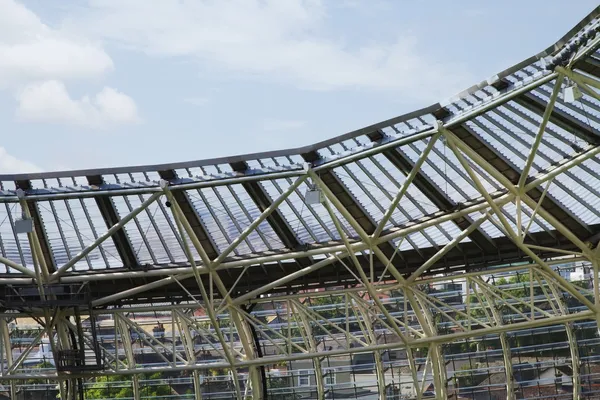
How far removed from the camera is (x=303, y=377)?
1709 inches

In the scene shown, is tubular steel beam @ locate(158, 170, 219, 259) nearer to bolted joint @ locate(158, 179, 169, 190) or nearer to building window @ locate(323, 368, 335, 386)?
bolted joint @ locate(158, 179, 169, 190)

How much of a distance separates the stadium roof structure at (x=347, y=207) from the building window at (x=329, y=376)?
6928mm

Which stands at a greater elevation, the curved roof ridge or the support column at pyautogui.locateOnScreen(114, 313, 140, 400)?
the curved roof ridge

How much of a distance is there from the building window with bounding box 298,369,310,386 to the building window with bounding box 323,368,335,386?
76cm

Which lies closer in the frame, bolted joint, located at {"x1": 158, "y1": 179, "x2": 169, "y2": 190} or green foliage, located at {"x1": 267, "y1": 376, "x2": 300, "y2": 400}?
bolted joint, located at {"x1": 158, "y1": 179, "x2": 169, "y2": 190}

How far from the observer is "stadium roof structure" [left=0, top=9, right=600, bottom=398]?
27359 millimetres

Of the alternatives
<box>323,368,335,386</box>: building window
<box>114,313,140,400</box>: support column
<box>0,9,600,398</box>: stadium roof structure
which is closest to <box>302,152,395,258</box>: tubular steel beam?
<box>0,9,600,398</box>: stadium roof structure

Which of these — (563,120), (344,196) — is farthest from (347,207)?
(563,120)

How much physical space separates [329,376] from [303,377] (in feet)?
3.81

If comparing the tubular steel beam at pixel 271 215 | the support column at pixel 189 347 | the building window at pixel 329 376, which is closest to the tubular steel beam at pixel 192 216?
the tubular steel beam at pixel 271 215

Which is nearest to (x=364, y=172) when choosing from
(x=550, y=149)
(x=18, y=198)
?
(x=550, y=149)

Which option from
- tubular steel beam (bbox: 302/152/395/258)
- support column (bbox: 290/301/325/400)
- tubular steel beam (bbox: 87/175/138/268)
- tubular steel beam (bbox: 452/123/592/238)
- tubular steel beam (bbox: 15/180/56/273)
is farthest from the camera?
support column (bbox: 290/301/325/400)

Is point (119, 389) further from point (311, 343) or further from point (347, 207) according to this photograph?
point (347, 207)

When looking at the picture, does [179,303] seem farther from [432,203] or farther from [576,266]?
[576,266]
